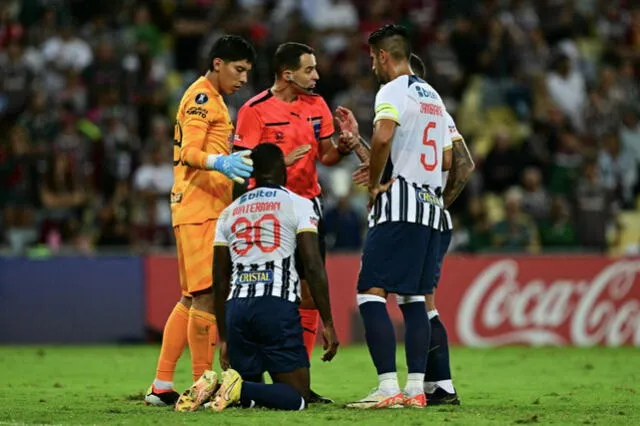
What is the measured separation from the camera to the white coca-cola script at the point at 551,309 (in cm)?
1720

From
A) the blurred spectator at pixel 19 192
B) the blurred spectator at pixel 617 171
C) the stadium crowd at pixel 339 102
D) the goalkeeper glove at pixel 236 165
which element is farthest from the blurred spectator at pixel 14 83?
the goalkeeper glove at pixel 236 165

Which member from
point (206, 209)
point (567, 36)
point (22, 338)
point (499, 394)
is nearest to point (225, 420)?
point (206, 209)

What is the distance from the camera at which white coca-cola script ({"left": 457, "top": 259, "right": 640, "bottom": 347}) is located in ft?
56.4

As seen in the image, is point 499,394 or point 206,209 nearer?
point 206,209

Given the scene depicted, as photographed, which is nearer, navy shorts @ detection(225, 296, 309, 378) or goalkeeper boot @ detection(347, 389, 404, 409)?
navy shorts @ detection(225, 296, 309, 378)

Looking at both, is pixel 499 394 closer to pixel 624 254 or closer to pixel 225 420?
pixel 225 420

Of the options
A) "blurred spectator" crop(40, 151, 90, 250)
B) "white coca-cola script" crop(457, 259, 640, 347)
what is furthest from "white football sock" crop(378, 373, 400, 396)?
"blurred spectator" crop(40, 151, 90, 250)

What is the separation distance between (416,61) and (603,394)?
2976 mm

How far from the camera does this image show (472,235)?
18281 mm

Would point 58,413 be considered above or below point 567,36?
below

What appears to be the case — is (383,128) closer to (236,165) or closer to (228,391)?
(236,165)

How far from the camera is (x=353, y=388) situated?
37.0ft

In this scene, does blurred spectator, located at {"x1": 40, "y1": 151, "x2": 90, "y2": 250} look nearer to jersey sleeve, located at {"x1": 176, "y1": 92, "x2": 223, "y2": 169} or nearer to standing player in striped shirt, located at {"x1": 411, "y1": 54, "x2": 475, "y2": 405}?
jersey sleeve, located at {"x1": 176, "y1": 92, "x2": 223, "y2": 169}

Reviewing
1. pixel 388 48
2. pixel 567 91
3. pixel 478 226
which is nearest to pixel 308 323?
pixel 388 48
